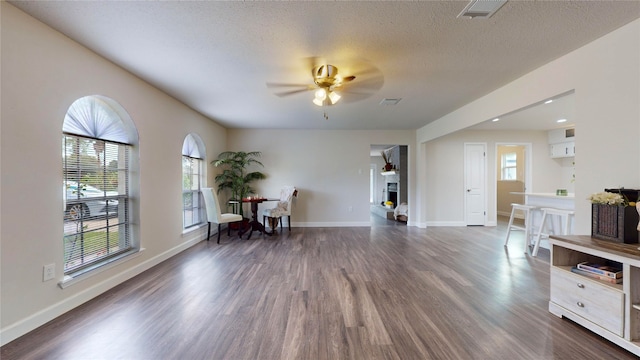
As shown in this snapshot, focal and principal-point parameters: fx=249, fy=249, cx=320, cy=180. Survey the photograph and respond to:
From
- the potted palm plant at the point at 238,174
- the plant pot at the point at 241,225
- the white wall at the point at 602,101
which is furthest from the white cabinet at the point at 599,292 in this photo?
the potted palm plant at the point at 238,174

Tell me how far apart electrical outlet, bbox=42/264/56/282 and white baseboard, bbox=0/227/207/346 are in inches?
9.3

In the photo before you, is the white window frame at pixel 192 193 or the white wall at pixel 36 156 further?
the white window frame at pixel 192 193

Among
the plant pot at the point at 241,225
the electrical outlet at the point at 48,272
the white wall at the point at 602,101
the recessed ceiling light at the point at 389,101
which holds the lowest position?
the plant pot at the point at 241,225

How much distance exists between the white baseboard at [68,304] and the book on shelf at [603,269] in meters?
4.30

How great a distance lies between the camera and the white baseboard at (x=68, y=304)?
1762mm

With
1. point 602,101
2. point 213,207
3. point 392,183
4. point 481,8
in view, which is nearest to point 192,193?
point 213,207

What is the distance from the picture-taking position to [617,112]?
201 cm

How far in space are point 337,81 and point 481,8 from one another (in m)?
1.37

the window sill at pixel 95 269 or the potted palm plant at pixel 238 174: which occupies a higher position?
the potted palm plant at pixel 238 174

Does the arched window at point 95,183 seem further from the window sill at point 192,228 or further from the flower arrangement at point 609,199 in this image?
the flower arrangement at point 609,199

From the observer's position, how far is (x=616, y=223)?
6.08 ft

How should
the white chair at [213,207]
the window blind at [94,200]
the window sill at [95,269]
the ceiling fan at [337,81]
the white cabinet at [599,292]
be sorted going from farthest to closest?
the white chair at [213,207]
the ceiling fan at [337,81]
the window blind at [94,200]
the window sill at [95,269]
the white cabinet at [599,292]

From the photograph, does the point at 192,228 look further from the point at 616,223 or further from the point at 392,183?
the point at 392,183

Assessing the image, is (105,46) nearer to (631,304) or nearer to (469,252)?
(631,304)
